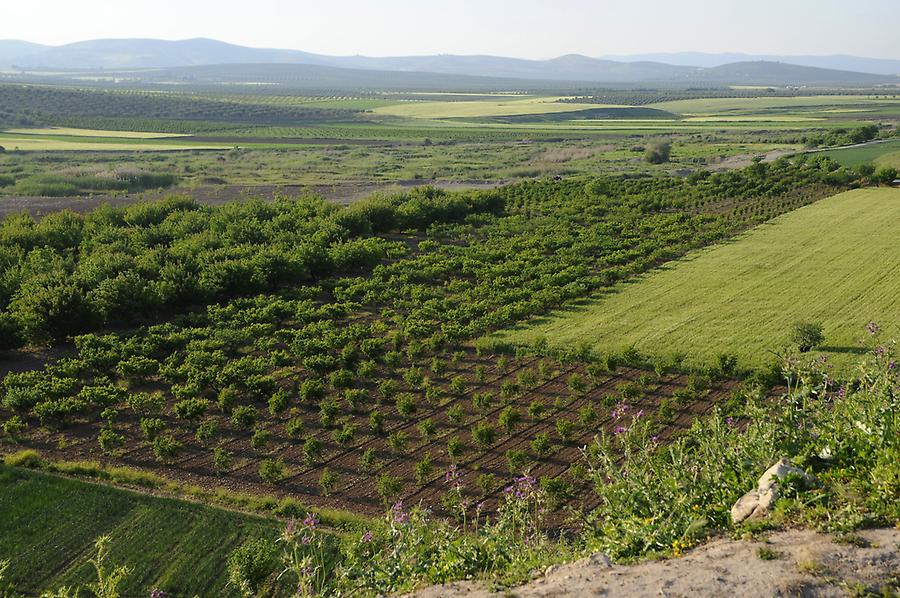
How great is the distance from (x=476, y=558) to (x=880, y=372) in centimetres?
624

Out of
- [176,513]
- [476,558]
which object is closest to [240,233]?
[176,513]

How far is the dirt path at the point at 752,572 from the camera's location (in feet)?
26.6

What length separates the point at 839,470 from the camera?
9.80 m

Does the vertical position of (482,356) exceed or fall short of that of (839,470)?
it falls short

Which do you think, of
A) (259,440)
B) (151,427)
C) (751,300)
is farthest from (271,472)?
(751,300)

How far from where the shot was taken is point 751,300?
105 ft

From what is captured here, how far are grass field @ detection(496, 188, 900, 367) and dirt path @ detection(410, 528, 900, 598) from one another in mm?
16973

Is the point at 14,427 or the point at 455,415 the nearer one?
the point at 14,427

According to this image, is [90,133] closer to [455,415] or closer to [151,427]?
[151,427]

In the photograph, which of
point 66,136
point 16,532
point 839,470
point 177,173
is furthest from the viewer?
point 66,136

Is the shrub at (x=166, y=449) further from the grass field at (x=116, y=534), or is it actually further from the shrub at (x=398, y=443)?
the shrub at (x=398, y=443)

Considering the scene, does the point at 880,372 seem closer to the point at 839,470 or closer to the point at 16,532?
the point at 839,470

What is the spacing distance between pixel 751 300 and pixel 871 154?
5535cm

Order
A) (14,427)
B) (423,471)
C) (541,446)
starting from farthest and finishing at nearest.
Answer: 1. (14,427)
2. (541,446)
3. (423,471)
